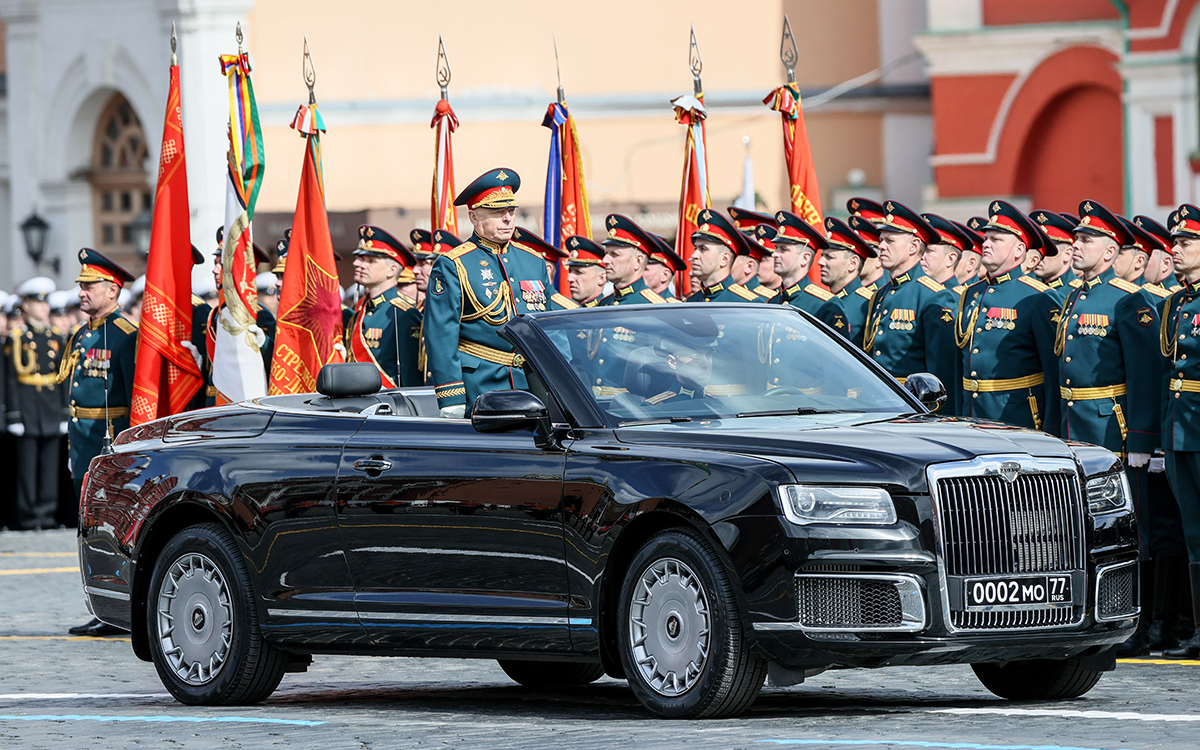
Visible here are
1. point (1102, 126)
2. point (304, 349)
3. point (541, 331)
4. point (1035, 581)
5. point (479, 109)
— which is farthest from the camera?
point (479, 109)

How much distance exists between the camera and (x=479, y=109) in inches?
1396

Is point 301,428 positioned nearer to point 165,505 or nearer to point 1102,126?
point 165,505

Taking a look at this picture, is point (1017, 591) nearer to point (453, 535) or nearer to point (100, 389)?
point (453, 535)

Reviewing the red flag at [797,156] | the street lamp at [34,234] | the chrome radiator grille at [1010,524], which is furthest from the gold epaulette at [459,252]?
the street lamp at [34,234]

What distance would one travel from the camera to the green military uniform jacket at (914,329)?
45.4 ft

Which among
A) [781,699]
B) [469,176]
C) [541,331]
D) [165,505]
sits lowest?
[781,699]

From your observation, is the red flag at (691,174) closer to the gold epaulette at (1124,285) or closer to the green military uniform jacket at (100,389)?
the green military uniform jacket at (100,389)

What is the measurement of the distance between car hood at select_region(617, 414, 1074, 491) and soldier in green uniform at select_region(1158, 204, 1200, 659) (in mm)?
2603

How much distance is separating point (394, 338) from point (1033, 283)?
4408 mm

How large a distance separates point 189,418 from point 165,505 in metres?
0.47

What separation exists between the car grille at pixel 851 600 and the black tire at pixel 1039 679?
1.17 metres

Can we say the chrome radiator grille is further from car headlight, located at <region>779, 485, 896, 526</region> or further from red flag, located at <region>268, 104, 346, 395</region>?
red flag, located at <region>268, 104, 346, 395</region>

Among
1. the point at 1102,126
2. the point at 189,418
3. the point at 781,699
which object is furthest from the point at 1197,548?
the point at 1102,126

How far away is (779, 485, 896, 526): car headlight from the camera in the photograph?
8492 mm
